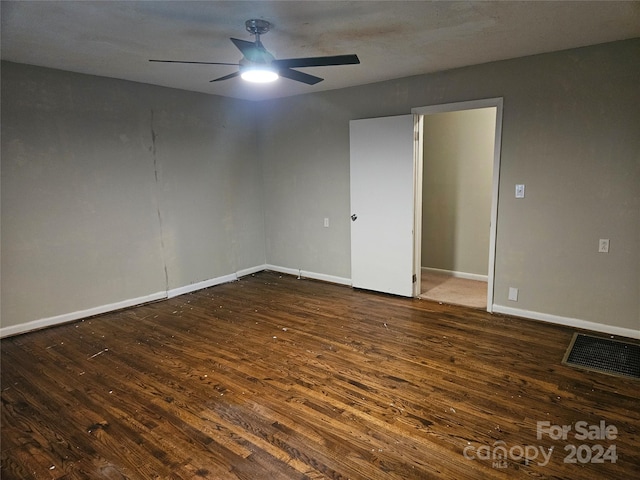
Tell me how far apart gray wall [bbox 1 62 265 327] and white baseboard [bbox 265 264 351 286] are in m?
0.60

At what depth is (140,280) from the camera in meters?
4.38

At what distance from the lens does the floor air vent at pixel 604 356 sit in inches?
110

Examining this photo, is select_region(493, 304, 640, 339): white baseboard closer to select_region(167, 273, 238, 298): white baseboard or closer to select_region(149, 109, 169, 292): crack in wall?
select_region(167, 273, 238, 298): white baseboard

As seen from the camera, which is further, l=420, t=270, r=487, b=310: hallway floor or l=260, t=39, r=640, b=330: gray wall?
l=420, t=270, r=487, b=310: hallway floor

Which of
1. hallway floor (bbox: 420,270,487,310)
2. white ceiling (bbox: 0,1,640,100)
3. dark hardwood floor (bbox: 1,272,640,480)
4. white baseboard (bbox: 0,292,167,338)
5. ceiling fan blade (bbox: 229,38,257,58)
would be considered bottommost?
dark hardwood floor (bbox: 1,272,640,480)

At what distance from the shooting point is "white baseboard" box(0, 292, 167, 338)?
140 inches

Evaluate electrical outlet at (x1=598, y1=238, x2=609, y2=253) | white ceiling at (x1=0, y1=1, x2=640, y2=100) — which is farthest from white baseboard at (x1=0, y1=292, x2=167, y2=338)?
electrical outlet at (x1=598, y1=238, x2=609, y2=253)

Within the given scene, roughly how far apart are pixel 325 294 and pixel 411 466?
110 inches

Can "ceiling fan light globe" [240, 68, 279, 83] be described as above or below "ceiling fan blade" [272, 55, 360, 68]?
below

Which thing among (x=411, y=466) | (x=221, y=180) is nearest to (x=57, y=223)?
(x=221, y=180)

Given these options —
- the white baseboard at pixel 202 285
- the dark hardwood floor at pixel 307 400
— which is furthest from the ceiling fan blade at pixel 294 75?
the white baseboard at pixel 202 285

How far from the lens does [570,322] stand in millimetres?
3527

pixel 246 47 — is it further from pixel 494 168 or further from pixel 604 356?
pixel 604 356

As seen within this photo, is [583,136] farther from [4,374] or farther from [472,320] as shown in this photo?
[4,374]
